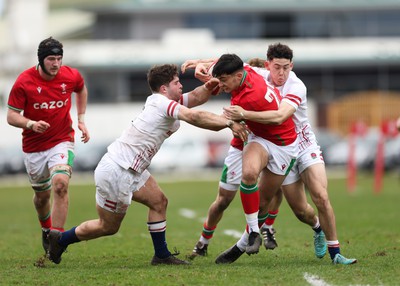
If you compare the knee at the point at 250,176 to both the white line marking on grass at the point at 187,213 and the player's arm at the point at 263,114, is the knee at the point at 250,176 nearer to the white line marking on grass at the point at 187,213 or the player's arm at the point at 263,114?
the player's arm at the point at 263,114

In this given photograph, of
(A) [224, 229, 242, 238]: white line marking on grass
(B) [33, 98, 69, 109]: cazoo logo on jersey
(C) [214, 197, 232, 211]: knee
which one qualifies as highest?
(B) [33, 98, 69, 109]: cazoo logo on jersey

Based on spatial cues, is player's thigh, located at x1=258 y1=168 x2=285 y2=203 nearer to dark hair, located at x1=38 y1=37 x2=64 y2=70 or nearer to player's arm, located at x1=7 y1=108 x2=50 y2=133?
player's arm, located at x1=7 y1=108 x2=50 y2=133

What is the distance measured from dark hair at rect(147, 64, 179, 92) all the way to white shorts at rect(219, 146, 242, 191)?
4.82 ft

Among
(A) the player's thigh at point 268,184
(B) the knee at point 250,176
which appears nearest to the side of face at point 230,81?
(B) the knee at point 250,176

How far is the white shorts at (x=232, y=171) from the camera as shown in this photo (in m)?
10.7

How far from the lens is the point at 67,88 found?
A: 452 inches

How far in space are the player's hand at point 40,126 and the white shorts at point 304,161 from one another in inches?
108

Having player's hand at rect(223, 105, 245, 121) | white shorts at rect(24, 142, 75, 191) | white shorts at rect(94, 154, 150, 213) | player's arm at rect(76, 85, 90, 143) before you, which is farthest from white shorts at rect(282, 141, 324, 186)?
player's arm at rect(76, 85, 90, 143)

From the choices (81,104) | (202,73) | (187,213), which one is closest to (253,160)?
(202,73)

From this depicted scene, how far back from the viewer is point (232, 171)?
10.7 metres

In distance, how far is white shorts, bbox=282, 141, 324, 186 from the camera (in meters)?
10.2

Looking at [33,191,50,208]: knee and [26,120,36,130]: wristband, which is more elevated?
[26,120,36,130]: wristband

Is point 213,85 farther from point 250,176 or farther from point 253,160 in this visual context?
point 250,176

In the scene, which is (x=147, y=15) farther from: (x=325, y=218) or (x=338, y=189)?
(x=325, y=218)
